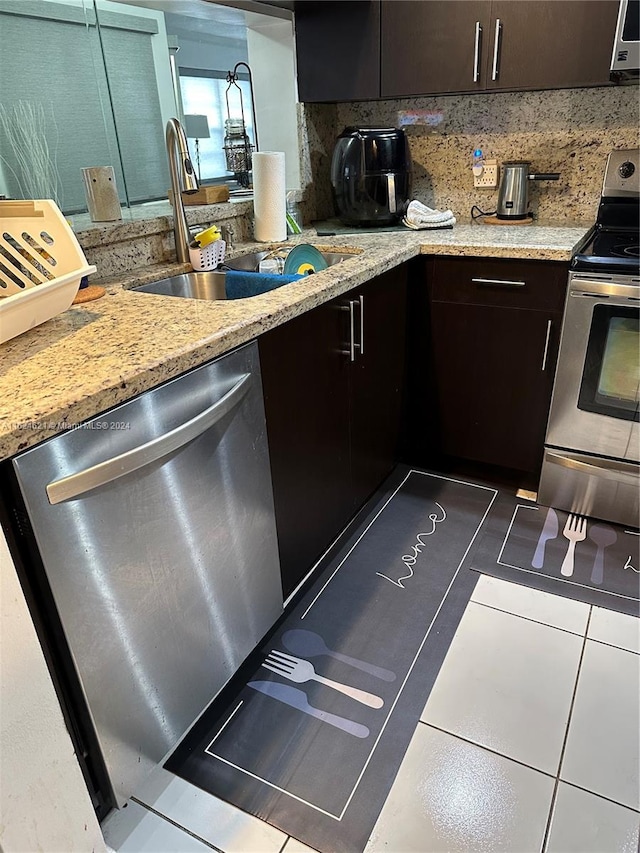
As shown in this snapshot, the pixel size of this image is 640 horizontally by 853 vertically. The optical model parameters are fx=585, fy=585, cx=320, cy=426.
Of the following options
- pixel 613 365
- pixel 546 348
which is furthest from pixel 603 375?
pixel 546 348

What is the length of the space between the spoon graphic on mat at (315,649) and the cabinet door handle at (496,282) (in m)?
1.27

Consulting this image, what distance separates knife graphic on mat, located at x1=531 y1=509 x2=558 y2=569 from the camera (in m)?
1.92

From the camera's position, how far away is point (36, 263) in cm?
117

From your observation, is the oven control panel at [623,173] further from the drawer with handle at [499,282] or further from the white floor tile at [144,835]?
the white floor tile at [144,835]

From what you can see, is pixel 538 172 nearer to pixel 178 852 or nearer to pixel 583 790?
pixel 583 790

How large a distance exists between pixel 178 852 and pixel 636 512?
Answer: 1714mm

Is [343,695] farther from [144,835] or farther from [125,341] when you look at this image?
[125,341]

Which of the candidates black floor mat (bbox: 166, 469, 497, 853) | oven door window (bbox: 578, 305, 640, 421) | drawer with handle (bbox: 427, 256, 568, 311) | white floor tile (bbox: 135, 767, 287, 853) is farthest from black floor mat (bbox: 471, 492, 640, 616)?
white floor tile (bbox: 135, 767, 287, 853)

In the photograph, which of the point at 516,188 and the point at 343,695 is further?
the point at 516,188

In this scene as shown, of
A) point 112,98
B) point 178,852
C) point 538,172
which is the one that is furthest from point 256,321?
point 112,98

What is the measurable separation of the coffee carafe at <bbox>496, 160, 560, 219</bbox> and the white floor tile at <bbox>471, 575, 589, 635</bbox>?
4.72 feet

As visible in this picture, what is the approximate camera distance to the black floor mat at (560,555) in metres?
1.79

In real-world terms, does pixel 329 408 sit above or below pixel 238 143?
below

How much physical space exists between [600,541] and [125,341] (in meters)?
1.70
